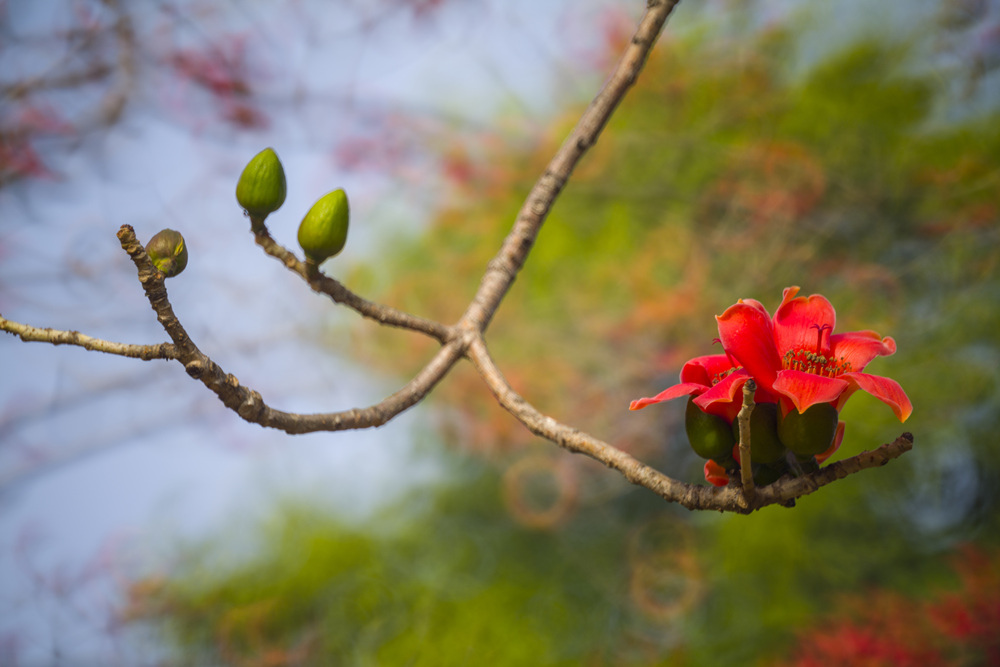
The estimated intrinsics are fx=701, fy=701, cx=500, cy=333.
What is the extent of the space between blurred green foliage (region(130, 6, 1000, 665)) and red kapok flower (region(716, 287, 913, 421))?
1.14 meters

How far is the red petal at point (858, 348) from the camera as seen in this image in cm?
33

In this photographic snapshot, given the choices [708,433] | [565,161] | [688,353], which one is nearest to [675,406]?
[688,353]

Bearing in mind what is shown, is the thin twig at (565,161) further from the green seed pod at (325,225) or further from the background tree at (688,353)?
the background tree at (688,353)

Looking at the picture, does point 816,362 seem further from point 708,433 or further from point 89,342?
point 89,342

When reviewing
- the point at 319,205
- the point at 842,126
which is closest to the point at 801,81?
the point at 842,126

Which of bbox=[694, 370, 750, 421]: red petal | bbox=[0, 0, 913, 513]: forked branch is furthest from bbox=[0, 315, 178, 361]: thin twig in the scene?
bbox=[694, 370, 750, 421]: red petal

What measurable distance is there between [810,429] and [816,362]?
5 cm

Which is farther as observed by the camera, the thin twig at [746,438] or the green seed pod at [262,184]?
the green seed pod at [262,184]

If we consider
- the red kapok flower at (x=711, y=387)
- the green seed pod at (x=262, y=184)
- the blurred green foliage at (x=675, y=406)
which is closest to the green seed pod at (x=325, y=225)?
the green seed pod at (x=262, y=184)

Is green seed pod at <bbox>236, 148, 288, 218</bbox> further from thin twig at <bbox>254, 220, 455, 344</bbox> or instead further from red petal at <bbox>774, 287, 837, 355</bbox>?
red petal at <bbox>774, 287, 837, 355</bbox>

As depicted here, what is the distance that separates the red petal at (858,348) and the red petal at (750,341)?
0.16ft

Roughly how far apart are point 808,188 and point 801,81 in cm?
44

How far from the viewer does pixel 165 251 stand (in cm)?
31

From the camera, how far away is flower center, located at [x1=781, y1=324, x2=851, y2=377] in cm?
33
